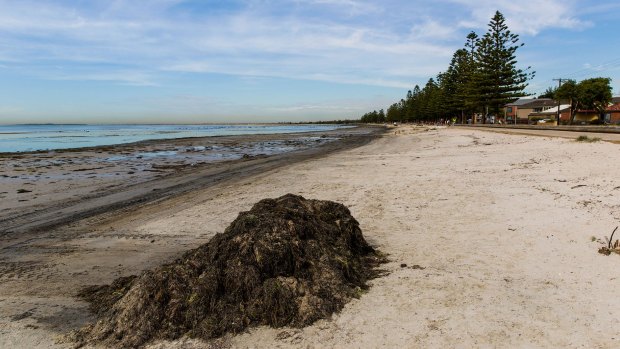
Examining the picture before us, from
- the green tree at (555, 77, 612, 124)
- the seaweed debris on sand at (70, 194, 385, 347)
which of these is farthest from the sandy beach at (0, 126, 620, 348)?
the green tree at (555, 77, 612, 124)

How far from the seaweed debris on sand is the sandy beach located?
0.17 m

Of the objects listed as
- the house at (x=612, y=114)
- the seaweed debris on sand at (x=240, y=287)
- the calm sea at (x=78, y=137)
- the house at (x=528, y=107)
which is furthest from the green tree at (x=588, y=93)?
the seaweed debris on sand at (x=240, y=287)

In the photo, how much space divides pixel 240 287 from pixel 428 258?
2570 millimetres

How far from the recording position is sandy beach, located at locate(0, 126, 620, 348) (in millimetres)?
3529

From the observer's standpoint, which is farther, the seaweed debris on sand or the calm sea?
the calm sea

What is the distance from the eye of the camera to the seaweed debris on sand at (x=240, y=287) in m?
3.71

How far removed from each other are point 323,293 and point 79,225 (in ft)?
20.9

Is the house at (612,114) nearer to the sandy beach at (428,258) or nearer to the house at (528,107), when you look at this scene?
the house at (528,107)

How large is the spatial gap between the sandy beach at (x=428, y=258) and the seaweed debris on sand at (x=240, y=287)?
166 mm

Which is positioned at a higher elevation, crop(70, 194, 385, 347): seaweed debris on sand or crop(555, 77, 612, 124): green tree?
crop(555, 77, 612, 124): green tree

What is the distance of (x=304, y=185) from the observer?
38.3 feet

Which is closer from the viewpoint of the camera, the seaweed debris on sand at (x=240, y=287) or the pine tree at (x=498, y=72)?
the seaweed debris on sand at (x=240, y=287)

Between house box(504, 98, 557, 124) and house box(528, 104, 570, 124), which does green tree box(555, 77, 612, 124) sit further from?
house box(504, 98, 557, 124)

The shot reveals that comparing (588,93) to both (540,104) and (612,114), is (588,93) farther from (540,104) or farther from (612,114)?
(540,104)
